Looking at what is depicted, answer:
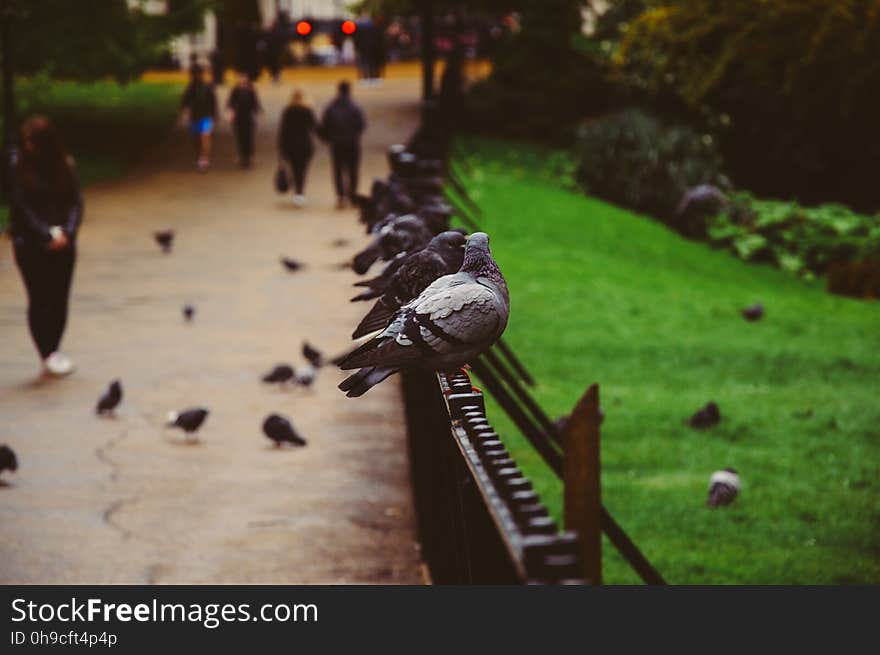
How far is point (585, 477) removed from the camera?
2.44 metres

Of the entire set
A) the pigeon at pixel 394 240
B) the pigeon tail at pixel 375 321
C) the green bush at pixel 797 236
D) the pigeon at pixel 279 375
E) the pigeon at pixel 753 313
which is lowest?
the green bush at pixel 797 236

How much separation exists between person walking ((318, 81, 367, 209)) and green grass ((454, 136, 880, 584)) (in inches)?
90.1

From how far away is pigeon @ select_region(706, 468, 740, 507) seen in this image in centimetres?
938

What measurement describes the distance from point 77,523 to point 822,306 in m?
13.9

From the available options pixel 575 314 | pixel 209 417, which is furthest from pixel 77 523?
pixel 575 314

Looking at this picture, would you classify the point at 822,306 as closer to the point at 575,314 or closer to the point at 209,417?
the point at 575,314

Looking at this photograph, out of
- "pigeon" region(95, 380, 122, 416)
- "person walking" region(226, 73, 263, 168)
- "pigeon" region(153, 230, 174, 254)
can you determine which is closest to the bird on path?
"pigeon" region(95, 380, 122, 416)

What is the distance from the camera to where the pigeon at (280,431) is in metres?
9.98

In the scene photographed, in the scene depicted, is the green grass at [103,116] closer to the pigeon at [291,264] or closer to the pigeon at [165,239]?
the pigeon at [165,239]

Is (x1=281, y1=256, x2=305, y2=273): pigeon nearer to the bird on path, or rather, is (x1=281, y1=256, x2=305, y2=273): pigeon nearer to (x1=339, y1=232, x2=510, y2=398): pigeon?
the bird on path

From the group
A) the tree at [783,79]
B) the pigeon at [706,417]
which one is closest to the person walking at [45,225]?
the pigeon at [706,417]

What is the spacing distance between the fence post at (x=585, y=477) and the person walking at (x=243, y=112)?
27.3 meters

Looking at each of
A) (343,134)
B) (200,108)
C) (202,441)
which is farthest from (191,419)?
(200,108)

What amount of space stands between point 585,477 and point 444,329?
1577 mm
